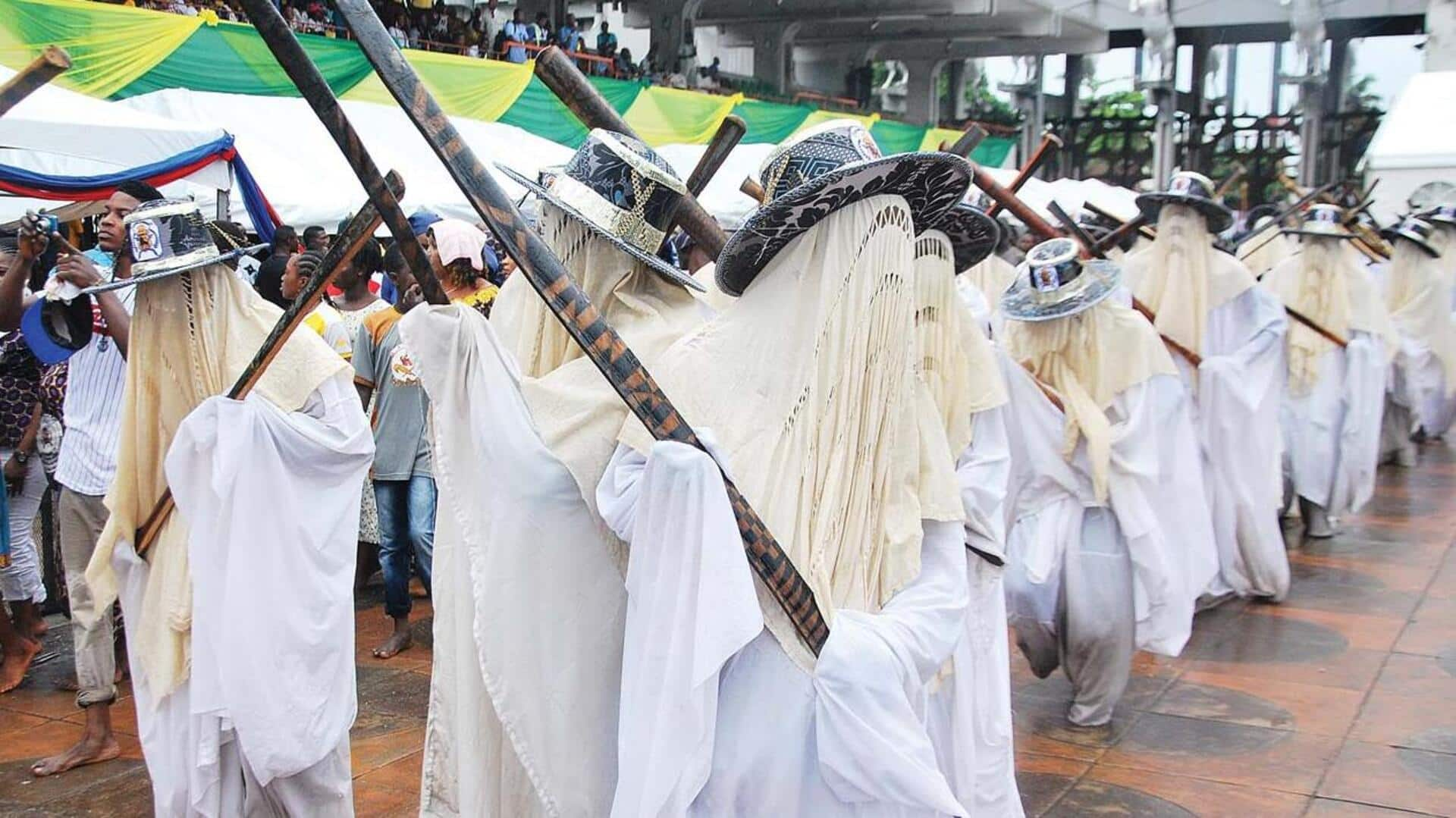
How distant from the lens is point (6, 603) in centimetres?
738

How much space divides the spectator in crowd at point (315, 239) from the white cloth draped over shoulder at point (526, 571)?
228 inches

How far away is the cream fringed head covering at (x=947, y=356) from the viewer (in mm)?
4734

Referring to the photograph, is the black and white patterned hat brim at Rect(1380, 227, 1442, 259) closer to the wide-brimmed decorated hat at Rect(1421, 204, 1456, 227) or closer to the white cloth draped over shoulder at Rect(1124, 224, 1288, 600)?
the wide-brimmed decorated hat at Rect(1421, 204, 1456, 227)

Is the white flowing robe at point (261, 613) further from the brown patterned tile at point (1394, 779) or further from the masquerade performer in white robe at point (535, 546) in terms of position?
the brown patterned tile at point (1394, 779)

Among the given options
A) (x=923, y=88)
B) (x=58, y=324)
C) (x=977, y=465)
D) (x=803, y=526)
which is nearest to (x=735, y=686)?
(x=803, y=526)

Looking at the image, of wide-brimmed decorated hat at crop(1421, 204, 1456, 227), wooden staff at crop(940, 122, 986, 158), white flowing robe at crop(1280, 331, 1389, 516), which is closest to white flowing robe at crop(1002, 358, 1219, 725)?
wooden staff at crop(940, 122, 986, 158)

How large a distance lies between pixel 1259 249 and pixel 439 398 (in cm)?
1101

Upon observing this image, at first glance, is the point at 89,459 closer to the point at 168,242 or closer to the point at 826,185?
the point at 168,242

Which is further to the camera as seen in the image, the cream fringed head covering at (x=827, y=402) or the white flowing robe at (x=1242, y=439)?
the white flowing robe at (x=1242, y=439)

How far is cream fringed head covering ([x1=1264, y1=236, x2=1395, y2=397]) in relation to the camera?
10.4 m

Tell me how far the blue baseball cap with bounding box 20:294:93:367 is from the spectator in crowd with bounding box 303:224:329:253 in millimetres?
3161

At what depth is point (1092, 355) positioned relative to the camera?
6.23 m

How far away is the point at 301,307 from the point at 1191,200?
579 cm

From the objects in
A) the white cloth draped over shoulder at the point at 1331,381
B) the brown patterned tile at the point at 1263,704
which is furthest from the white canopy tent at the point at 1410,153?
the brown patterned tile at the point at 1263,704
